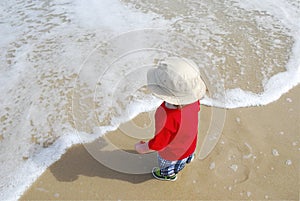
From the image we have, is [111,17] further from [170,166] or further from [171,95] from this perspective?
[171,95]

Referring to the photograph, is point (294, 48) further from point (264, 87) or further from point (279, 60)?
point (264, 87)

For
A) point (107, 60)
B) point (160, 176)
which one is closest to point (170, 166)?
point (160, 176)

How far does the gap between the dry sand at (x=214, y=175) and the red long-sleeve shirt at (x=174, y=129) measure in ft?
1.56

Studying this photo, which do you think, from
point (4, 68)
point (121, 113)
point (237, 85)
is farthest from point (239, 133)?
point (4, 68)

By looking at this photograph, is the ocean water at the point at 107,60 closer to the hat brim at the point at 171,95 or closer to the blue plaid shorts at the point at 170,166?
the blue plaid shorts at the point at 170,166

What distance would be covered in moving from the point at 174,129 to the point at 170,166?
50cm

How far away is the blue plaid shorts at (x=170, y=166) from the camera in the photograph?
2.47 metres

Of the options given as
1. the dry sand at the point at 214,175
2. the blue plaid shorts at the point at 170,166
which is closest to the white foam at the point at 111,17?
the dry sand at the point at 214,175

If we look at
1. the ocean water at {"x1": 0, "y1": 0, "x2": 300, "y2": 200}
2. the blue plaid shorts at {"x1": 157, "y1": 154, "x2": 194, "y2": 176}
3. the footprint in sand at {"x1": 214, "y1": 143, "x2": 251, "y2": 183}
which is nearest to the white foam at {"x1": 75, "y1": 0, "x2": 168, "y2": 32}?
the ocean water at {"x1": 0, "y1": 0, "x2": 300, "y2": 200}

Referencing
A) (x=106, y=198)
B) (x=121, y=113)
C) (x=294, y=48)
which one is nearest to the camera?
(x=106, y=198)

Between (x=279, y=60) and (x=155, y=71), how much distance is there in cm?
256

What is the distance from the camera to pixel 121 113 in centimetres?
332

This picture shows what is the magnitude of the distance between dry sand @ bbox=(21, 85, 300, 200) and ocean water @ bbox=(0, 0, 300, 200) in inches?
8.1

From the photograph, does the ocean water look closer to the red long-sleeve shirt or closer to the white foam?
the white foam
